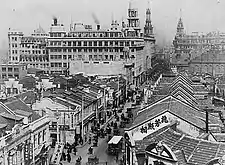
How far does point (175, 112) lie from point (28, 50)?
2220 inches

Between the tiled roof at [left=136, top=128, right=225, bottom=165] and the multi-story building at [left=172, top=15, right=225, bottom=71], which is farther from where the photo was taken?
the multi-story building at [left=172, top=15, right=225, bottom=71]

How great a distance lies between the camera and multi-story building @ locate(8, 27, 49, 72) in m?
65.1

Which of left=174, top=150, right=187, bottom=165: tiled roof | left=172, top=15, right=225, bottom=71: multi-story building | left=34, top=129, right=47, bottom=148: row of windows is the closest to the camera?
left=174, top=150, right=187, bottom=165: tiled roof

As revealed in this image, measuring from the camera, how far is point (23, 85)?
36.0 metres

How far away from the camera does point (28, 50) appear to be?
71.2m

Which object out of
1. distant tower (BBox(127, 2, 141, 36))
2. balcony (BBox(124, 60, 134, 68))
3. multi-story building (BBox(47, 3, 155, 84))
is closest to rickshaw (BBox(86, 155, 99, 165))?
balcony (BBox(124, 60, 134, 68))

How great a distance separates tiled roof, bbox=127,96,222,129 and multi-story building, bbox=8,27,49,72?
4363cm

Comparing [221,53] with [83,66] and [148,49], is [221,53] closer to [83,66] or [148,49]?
[83,66]

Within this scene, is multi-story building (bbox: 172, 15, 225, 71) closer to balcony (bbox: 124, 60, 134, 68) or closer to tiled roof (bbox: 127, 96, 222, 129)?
balcony (bbox: 124, 60, 134, 68)

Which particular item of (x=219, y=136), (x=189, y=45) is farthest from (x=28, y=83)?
(x=189, y=45)

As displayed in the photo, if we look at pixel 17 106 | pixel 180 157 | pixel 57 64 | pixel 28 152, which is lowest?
pixel 28 152

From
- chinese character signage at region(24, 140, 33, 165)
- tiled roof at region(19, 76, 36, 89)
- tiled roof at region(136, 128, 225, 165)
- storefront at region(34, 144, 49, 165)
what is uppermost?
tiled roof at region(19, 76, 36, 89)

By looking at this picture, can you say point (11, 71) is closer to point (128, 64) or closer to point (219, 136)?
point (128, 64)

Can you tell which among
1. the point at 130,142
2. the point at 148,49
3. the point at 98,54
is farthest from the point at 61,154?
the point at 148,49
